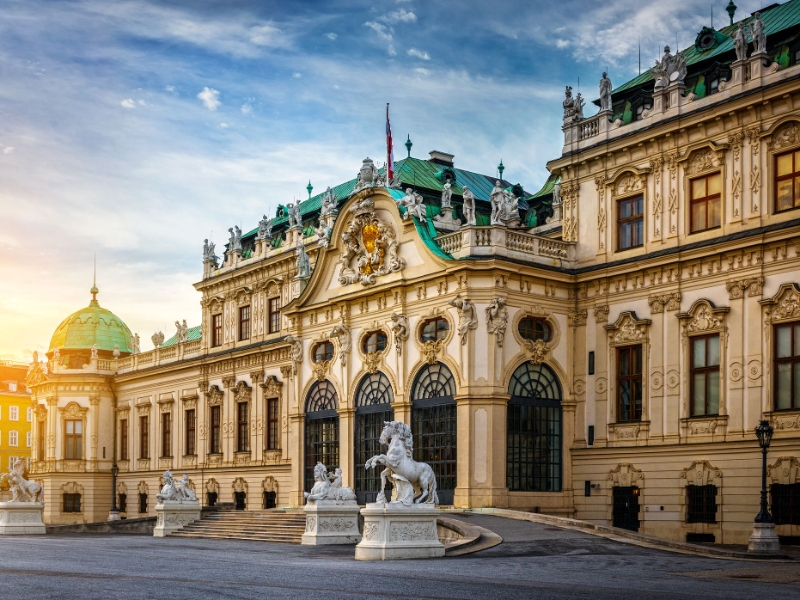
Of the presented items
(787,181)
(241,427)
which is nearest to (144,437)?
(241,427)

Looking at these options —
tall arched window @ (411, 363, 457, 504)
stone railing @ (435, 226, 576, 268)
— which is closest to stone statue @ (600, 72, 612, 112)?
stone railing @ (435, 226, 576, 268)

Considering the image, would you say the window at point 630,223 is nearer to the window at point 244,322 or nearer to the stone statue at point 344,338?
the stone statue at point 344,338

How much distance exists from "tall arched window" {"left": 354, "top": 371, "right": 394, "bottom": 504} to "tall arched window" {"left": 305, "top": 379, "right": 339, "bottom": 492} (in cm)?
156

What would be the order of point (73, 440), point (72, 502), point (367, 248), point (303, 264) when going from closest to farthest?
point (367, 248) < point (303, 264) < point (72, 502) < point (73, 440)

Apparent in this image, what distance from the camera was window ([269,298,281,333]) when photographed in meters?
54.2

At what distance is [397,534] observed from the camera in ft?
83.4

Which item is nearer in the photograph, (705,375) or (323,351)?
(705,375)

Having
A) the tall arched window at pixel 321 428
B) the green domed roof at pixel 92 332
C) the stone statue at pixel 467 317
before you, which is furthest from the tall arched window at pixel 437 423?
the green domed roof at pixel 92 332

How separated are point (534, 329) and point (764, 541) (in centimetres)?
1320

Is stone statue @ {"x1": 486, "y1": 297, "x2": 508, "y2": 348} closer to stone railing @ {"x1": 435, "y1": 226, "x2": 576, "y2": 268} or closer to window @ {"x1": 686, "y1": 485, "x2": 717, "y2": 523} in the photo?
stone railing @ {"x1": 435, "y1": 226, "x2": 576, "y2": 268}

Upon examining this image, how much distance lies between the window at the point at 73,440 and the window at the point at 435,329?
1378 inches

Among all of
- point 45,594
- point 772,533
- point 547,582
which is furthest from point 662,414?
point 45,594

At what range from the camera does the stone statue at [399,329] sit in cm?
3994

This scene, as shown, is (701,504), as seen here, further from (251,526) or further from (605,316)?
(251,526)
